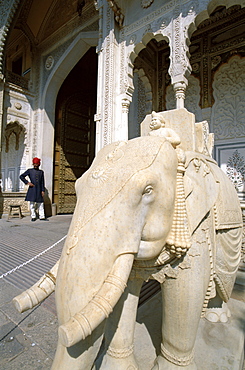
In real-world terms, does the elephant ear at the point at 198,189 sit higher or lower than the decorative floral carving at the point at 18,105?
lower

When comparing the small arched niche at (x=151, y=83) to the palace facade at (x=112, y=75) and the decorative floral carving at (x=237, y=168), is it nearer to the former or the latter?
the palace facade at (x=112, y=75)

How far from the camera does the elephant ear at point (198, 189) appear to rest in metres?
0.93

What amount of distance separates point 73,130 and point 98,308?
8.83 m

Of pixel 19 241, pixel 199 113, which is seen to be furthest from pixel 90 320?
pixel 199 113

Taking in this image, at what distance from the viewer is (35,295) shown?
0.82 meters

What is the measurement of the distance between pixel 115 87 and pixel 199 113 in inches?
107

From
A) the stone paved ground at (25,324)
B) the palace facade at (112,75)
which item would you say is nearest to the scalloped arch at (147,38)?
the palace facade at (112,75)

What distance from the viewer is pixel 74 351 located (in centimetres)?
70

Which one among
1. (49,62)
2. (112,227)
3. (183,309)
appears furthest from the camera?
(49,62)

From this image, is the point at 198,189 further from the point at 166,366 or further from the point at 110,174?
the point at 166,366

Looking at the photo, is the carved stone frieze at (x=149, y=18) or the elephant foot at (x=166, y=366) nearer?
the elephant foot at (x=166, y=366)

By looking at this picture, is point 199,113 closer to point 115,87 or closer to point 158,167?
point 115,87

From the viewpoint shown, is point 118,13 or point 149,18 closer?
point 149,18

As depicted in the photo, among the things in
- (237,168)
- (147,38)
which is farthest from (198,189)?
(237,168)
